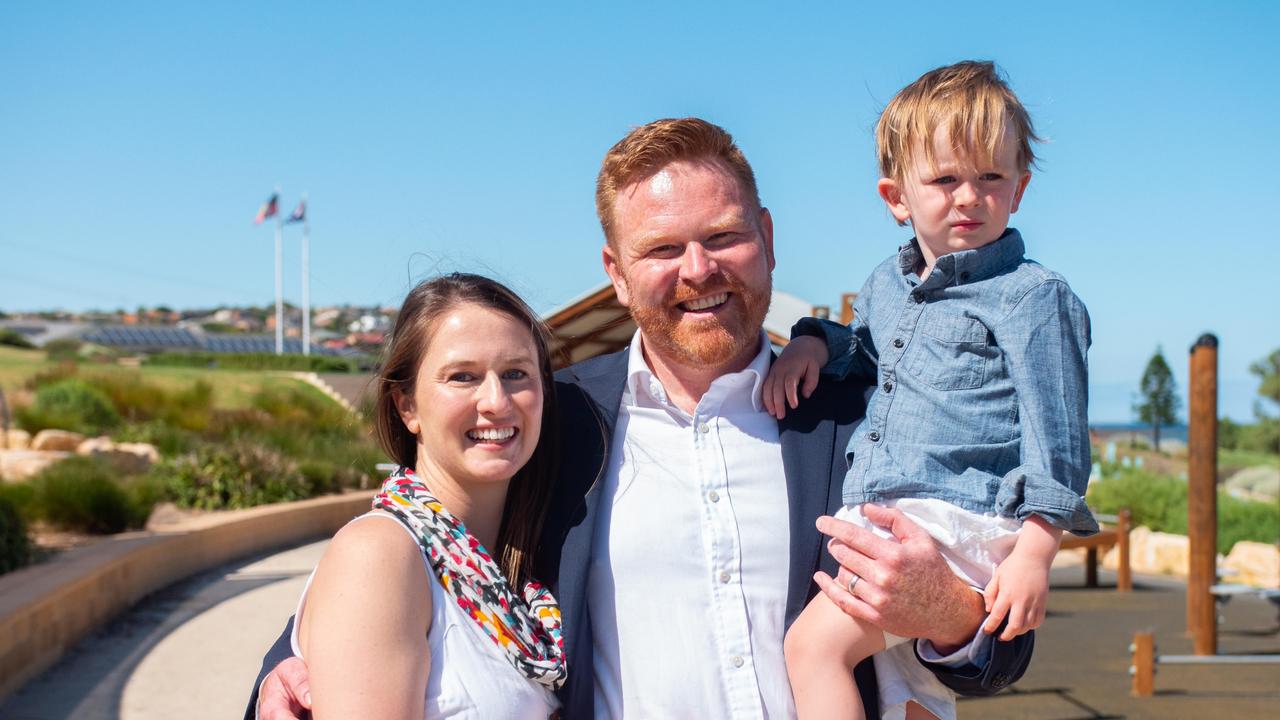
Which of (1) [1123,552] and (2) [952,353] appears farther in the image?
(1) [1123,552]

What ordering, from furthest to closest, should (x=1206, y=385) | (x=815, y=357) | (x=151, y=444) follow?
1. (x=151, y=444)
2. (x=1206, y=385)
3. (x=815, y=357)

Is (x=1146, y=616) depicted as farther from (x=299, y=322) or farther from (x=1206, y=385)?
(x=299, y=322)

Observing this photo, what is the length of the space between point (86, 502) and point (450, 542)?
994 centimetres

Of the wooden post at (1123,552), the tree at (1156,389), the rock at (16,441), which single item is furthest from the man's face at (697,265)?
the tree at (1156,389)

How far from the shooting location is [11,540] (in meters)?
8.41

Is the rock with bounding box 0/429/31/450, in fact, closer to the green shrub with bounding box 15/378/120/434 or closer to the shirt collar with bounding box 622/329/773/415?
the green shrub with bounding box 15/378/120/434

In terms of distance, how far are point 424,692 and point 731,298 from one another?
1.11 metres

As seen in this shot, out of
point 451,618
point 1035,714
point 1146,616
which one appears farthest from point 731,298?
point 1146,616

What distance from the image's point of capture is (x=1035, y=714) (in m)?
7.71

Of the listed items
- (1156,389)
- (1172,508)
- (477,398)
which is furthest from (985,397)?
(1156,389)

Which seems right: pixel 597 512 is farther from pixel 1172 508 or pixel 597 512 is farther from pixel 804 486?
pixel 1172 508

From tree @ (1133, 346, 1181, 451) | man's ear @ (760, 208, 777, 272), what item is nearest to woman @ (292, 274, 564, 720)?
man's ear @ (760, 208, 777, 272)

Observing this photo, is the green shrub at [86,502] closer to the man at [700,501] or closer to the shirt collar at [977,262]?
Answer: the man at [700,501]

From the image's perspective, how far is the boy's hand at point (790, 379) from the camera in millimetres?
2539
